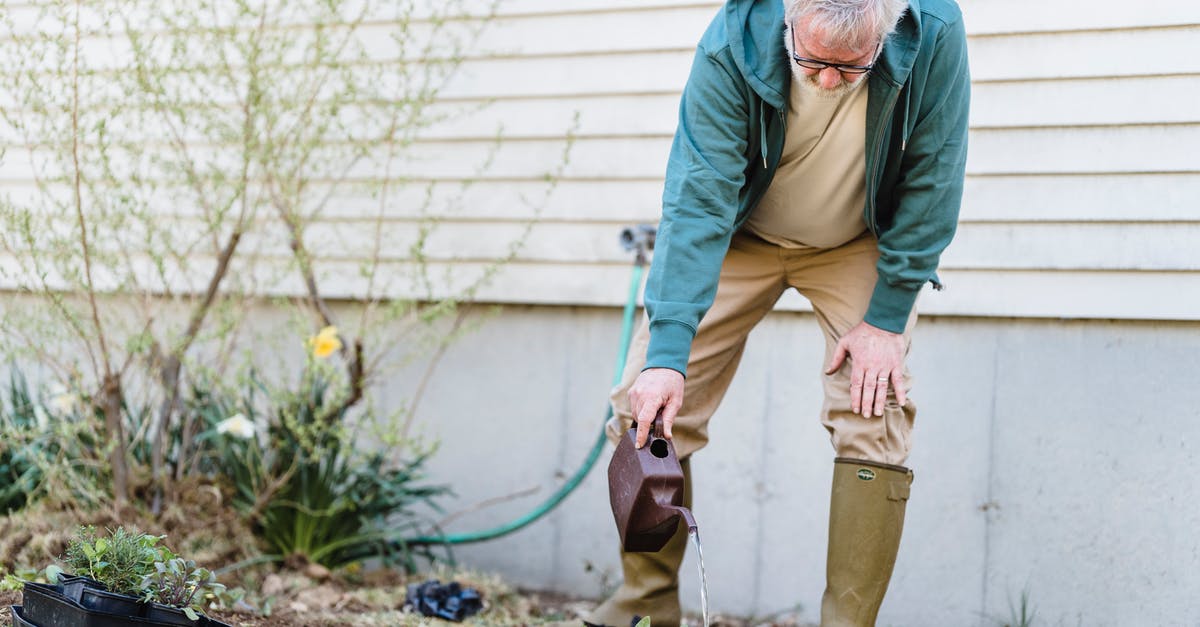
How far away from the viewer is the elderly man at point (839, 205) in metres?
2.24

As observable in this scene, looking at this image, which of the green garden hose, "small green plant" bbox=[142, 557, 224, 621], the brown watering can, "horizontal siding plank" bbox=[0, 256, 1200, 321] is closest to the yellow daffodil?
"horizontal siding plank" bbox=[0, 256, 1200, 321]

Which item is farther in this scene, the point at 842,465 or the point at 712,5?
the point at 712,5

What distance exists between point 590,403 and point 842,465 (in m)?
1.35

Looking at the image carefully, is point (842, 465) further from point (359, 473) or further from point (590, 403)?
point (359, 473)

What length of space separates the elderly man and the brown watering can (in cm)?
4

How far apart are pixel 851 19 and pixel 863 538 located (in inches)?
40.6

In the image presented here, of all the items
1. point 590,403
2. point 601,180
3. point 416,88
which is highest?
point 416,88

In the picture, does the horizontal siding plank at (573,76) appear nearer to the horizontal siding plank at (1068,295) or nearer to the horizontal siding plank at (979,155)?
the horizontal siding plank at (979,155)

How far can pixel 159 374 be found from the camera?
3445 millimetres

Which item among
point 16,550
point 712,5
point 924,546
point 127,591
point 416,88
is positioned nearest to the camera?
point 127,591

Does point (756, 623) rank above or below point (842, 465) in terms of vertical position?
below

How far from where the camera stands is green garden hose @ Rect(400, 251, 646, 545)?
11.2 feet

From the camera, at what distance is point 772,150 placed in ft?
7.83

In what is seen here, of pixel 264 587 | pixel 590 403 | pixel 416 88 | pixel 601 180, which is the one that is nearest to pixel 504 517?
pixel 590 403
